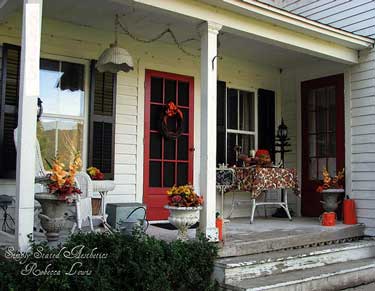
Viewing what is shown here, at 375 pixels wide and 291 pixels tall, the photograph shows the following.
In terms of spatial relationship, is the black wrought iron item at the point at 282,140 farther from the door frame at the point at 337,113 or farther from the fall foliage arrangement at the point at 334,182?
the fall foliage arrangement at the point at 334,182

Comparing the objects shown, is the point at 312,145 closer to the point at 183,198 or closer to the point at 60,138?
the point at 183,198

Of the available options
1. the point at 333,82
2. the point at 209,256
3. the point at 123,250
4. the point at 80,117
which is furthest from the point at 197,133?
the point at 123,250

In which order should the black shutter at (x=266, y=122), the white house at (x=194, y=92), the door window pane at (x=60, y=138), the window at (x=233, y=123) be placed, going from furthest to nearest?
the black shutter at (x=266, y=122), the window at (x=233, y=123), the door window pane at (x=60, y=138), the white house at (x=194, y=92)

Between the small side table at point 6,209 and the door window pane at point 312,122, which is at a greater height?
the door window pane at point 312,122

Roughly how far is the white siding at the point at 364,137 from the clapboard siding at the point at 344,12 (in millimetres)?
444

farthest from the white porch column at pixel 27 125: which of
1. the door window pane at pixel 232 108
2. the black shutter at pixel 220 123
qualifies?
the door window pane at pixel 232 108

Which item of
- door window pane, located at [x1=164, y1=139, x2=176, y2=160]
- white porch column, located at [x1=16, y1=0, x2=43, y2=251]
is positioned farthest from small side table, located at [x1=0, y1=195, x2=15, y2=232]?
door window pane, located at [x1=164, y1=139, x2=176, y2=160]

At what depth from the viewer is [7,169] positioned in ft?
15.2

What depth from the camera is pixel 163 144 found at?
5898 millimetres

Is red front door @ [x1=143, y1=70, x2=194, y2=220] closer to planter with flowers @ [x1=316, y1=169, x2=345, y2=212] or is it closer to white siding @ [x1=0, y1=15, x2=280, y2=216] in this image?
white siding @ [x1=0, y1=15, x2=280, y2=216]

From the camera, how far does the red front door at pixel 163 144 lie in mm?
5758

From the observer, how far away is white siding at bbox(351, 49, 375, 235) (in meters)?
5.75

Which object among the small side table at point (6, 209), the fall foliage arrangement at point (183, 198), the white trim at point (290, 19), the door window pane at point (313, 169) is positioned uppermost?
the white trim at point (290, 19)

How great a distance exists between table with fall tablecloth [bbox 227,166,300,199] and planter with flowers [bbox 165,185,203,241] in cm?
187
